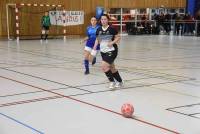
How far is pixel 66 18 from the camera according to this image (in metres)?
26.9

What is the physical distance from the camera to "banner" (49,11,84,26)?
26094 millimetres

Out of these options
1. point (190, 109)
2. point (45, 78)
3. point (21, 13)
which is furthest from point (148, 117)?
point (21, 13)

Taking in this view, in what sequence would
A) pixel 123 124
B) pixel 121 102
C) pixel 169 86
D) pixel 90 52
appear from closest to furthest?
pixel 123 124
pixel 121 102
pixel 169 86
pixel 90 52

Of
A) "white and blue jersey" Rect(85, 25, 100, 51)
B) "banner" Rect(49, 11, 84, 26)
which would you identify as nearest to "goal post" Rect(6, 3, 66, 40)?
"banner" Rect(49, 11, 84, 26)

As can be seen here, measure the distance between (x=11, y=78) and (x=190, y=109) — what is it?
16.1ft

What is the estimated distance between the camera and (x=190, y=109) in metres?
6.38

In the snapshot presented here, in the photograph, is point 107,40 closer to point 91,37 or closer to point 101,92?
point 101,92

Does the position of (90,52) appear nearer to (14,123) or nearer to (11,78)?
(11,78)

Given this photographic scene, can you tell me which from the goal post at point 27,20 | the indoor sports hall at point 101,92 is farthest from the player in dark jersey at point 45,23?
the indoor sports hall at point 101,92

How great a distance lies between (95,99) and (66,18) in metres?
20.4

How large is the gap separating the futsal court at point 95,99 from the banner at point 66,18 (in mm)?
14389

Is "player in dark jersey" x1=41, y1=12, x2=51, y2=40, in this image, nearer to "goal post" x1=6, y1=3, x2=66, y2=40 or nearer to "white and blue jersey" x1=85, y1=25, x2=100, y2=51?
"goal post" x1=6, y1=3, x2=66, y2=40

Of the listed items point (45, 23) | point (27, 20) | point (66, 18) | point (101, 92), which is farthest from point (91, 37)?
point (66, 18)

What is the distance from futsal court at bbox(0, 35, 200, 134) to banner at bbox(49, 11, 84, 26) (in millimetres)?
14389
